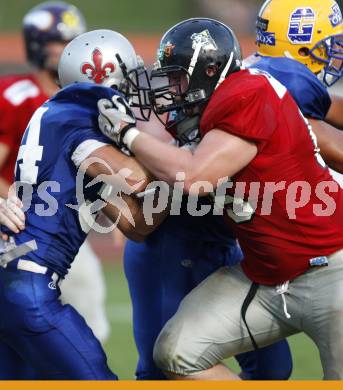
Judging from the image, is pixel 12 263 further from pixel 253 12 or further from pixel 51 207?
pixel 253 12

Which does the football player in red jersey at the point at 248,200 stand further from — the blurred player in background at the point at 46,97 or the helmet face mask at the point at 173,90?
the blurred player in background at the point at 46,97

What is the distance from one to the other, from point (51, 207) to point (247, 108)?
0.77 metres

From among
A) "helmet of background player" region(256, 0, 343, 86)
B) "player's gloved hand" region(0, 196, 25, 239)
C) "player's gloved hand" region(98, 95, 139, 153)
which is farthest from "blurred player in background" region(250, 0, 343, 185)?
"player's gloved hand" region(0, 196, 25, 239)

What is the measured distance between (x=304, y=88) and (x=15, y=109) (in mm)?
2110

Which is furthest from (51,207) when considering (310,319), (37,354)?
(310,319)

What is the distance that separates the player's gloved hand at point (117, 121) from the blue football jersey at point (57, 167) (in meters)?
0.06

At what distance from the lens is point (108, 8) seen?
16.4 meters

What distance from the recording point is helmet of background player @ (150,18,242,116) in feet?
11.0

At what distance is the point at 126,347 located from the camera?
5855 millimetres

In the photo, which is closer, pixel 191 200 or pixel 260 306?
pixel 260 306

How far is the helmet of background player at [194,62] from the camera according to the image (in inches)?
132

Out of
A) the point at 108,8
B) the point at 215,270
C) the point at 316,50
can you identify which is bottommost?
the point at 108,8

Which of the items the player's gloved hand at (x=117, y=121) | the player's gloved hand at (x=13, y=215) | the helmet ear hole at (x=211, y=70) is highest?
the helmet ear hole at (x=211, y=70)

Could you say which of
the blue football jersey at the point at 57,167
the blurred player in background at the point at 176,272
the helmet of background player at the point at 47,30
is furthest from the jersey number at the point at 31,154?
the helmet of background player at the point at 47,30
